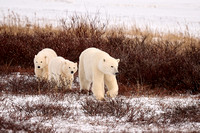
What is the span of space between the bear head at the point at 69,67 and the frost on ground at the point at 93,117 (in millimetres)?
1184

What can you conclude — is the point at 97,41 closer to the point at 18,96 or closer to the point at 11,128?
the point at 18,96

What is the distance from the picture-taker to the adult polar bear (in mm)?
5188

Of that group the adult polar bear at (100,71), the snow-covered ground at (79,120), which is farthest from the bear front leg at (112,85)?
the snow-covered ground at (79,120)

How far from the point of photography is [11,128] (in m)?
3.82

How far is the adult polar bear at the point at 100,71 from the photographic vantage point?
519cm

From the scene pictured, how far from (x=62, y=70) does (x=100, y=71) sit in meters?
1.49

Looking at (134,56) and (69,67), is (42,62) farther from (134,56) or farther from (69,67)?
(134,56)

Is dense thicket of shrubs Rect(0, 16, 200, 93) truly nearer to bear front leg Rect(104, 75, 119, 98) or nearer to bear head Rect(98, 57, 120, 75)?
bear front leg Rect(104, 75, 119, 98)

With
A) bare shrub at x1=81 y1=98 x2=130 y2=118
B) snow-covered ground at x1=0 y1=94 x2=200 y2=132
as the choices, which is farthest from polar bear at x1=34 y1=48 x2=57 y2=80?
bare shrub at x1=81 y1=98 x2=130 y2=118

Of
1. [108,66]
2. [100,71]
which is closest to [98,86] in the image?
[100,71]

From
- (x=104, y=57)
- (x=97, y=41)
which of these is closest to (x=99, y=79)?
(x=104, y=57)

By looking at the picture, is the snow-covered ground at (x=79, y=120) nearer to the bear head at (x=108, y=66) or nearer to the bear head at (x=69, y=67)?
the bear head at (x=108, y=66)

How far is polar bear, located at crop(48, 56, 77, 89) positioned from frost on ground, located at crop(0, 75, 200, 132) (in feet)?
3.90

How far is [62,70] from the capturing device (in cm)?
675
